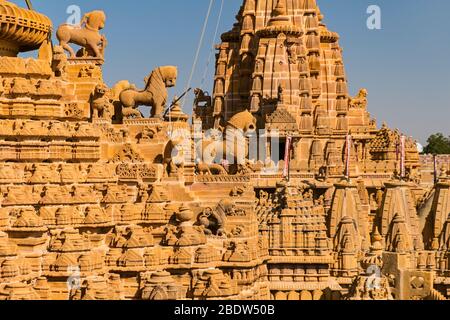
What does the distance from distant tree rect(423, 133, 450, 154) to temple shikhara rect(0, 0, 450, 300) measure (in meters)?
82.9

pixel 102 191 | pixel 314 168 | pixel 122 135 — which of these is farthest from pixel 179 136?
pixel 314 168

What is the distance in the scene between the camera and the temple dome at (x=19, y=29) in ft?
160

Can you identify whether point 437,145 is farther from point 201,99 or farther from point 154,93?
point 154,93

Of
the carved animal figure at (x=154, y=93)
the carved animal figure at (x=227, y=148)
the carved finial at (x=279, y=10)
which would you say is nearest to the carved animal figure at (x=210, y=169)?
the carved animal figure at (x=227, y=148)

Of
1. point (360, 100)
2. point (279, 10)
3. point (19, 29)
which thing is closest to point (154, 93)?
point (19, 29)

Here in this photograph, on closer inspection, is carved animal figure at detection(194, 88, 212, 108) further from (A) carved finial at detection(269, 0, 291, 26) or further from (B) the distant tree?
(B) the distant tree

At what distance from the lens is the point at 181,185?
52906mm

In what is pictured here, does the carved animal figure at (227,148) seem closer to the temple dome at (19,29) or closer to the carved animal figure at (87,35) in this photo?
the carved animal figure at (87,35)

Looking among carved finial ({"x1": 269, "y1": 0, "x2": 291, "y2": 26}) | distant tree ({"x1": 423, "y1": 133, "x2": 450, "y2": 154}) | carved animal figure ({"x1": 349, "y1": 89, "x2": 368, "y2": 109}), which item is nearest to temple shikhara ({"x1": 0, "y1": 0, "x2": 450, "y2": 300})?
carved finial ({"x1": 269, "y1": 0, "x2": 291, "y2": 26})

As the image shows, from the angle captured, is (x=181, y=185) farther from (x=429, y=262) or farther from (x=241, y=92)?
(x=241, y=92)

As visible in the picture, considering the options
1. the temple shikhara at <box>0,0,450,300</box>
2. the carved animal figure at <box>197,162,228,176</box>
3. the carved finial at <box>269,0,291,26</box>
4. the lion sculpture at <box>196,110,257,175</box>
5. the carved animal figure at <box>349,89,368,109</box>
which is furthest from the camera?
the carved animal figure at <box>349,89,368,109</box>

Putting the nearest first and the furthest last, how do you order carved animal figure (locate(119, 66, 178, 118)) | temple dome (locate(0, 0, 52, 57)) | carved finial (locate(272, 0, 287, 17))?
temple dome (locate(0, 0, 52, 57)), carved animal figure (locate(119, 66, 178, 118)), carved finial (locate(272, 0, 287, 17))

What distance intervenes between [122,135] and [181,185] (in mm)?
3121

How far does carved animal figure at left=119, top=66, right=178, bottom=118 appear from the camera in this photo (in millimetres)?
55031
